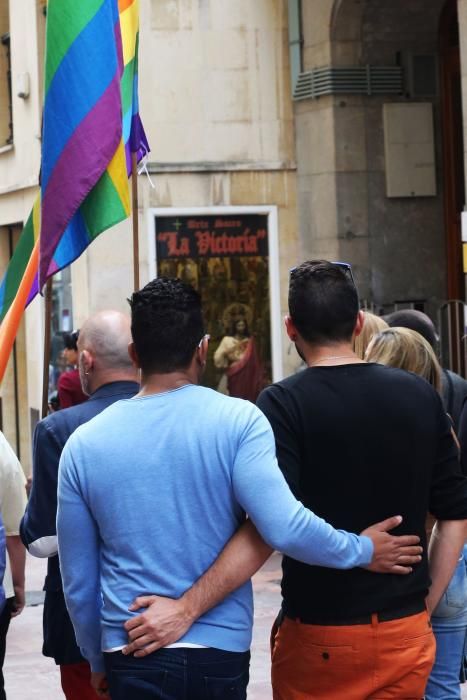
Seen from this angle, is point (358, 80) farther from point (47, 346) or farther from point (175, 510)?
point (175, 510)

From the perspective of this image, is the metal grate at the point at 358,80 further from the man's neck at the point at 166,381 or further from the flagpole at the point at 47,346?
the man's neck at the point at 166,381

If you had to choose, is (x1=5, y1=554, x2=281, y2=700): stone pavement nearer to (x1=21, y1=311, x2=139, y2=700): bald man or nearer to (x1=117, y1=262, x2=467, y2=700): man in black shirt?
(x1=21, y1=311, x2=139, y2=700): bald man

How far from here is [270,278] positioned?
14.6 m

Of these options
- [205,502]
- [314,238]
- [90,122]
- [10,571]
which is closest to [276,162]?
[314,238]

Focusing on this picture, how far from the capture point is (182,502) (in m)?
3.59

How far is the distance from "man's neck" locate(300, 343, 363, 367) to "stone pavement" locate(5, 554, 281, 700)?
12.3 feet

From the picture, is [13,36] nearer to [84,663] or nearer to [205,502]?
[84,663]

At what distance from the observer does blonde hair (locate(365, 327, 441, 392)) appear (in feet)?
15.6

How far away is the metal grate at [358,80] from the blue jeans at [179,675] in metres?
10.7

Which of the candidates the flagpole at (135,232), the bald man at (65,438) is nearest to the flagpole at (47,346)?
the flagpole at (135,232)

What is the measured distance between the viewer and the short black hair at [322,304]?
153 inches

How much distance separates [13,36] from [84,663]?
45.0ft

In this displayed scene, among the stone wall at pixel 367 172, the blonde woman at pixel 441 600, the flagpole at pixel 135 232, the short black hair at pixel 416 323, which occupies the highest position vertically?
the stone wall at pixel 367 172

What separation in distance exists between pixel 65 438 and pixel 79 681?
2.98 ft
